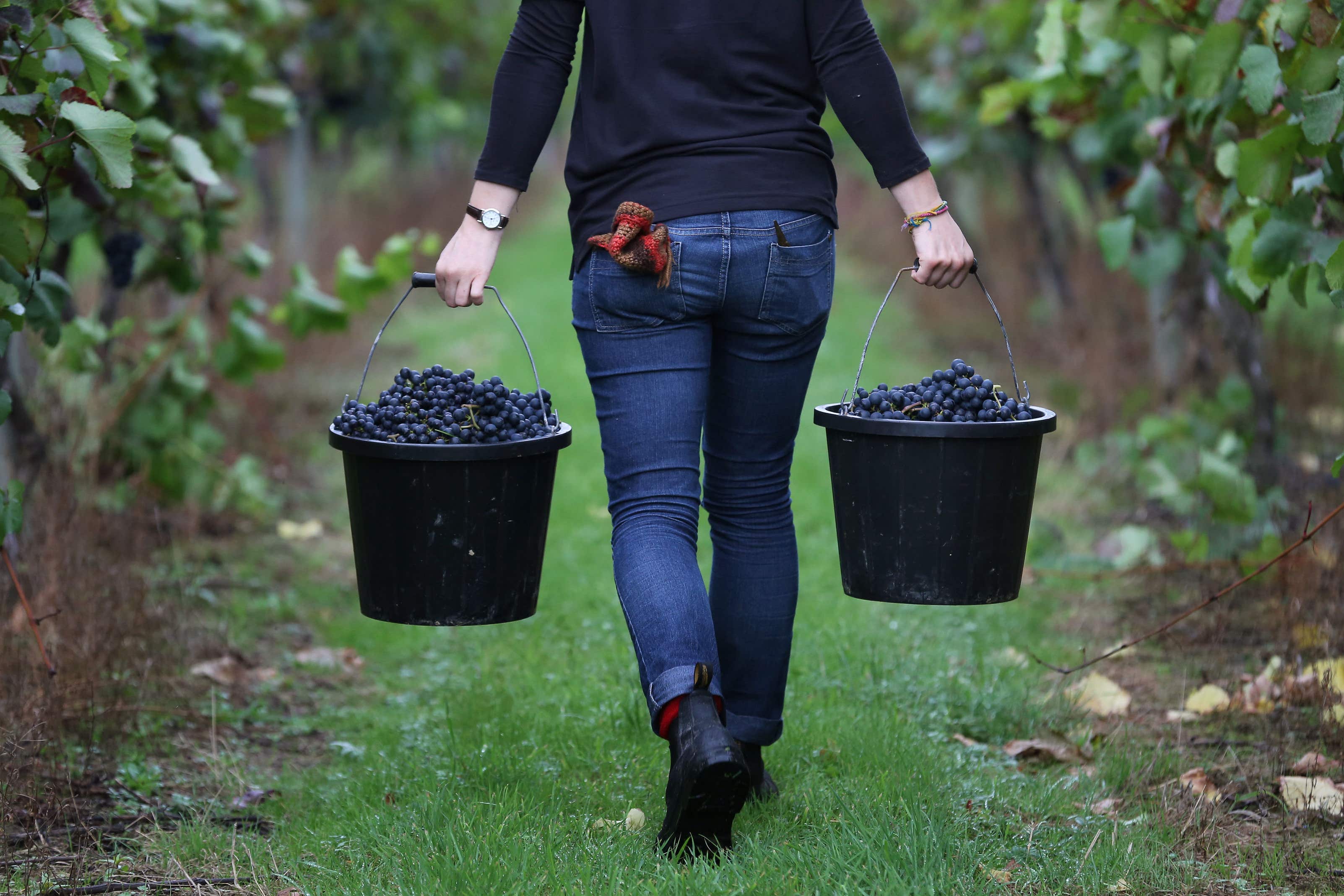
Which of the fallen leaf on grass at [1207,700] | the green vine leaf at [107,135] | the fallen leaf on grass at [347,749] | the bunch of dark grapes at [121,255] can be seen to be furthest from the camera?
the bunch of dark grapes at [121,255]

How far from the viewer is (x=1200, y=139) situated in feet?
11.2

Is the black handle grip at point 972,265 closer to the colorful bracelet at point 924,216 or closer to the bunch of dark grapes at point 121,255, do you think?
the colorful bracelet at point 924,216

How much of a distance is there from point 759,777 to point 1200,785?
0.86 m

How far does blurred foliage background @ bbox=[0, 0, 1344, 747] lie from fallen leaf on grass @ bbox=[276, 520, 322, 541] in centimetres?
14

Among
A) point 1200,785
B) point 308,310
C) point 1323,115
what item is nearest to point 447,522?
point 1200,785

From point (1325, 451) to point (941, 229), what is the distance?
119 inches

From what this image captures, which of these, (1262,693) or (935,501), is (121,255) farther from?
(1262,693)

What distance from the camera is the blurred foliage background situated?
2492 millimetres

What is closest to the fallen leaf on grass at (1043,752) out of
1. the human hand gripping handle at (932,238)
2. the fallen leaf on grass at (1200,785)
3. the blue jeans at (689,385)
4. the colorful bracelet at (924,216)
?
the fallen leaf on grass at (1200,785)

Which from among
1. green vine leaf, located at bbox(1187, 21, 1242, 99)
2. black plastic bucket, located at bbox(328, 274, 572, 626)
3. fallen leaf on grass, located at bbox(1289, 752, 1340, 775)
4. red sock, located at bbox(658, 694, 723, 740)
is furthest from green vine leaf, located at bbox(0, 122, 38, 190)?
fallen leaf on grass, located at bbox(1289, 752, 1340, 775)

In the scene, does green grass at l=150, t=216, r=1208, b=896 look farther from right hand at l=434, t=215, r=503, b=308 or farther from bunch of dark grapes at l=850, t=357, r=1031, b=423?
right hand at l=434, t=215, r=503, b=308

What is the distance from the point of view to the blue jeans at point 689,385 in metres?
2.08

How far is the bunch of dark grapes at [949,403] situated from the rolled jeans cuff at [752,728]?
0.58 m

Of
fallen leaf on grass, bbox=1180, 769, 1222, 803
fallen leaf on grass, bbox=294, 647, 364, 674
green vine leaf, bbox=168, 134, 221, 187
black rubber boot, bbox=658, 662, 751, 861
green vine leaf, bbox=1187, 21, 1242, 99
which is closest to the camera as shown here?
black rubber boot, bbox=658, 662, 751, 861
